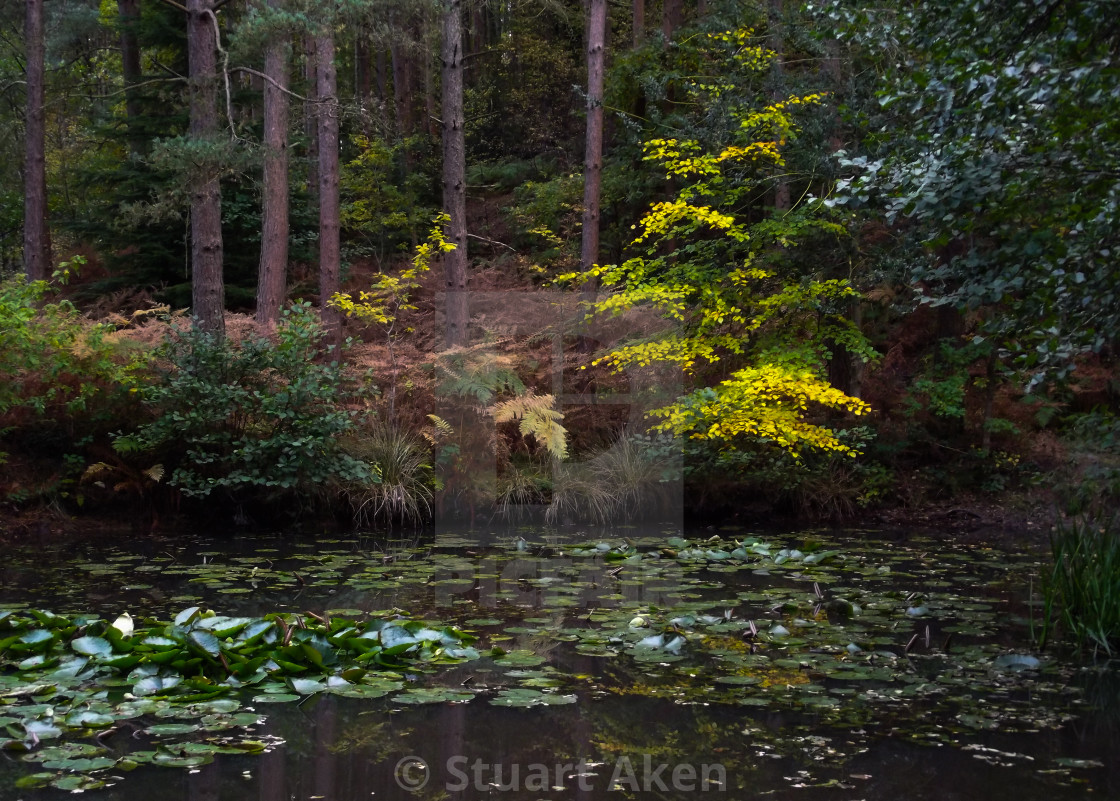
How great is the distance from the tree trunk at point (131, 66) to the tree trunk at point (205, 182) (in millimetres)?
2119

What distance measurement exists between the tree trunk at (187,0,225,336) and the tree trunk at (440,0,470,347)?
8.93 feet

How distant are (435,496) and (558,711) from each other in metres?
6.14

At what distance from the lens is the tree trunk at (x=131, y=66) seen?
13.6m

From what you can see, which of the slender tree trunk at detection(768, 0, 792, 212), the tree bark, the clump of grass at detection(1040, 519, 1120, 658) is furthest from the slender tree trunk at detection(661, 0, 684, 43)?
the clump of grass at detection(1040, 519, 1120, 658)

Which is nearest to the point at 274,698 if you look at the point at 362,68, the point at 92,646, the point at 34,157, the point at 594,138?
the point at 92,646

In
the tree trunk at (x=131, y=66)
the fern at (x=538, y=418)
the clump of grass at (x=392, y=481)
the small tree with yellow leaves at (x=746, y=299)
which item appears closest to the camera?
the small tree with yellow leaves at (x=746, y=299)

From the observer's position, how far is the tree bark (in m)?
14.7

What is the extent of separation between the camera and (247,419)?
31.4ft

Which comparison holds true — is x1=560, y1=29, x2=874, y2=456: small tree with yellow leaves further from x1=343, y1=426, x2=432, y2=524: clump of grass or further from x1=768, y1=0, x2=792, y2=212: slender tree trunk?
x1=343, y1=426, x2=432, y2=524: clump of grass

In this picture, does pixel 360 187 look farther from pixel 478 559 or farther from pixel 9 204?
pixel 478 559

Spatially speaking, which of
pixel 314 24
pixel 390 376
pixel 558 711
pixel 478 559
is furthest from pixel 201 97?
pixel 558 711

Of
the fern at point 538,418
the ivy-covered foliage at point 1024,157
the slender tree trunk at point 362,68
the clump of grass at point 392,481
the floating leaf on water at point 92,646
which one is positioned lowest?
the floating leaf on water at point 92,646

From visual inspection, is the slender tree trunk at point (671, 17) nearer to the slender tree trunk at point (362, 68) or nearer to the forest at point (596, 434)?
the forest at point (596, 434)

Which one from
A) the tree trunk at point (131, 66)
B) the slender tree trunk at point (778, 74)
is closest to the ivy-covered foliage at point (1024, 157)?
the slender tree trunk at point (778, 74)
